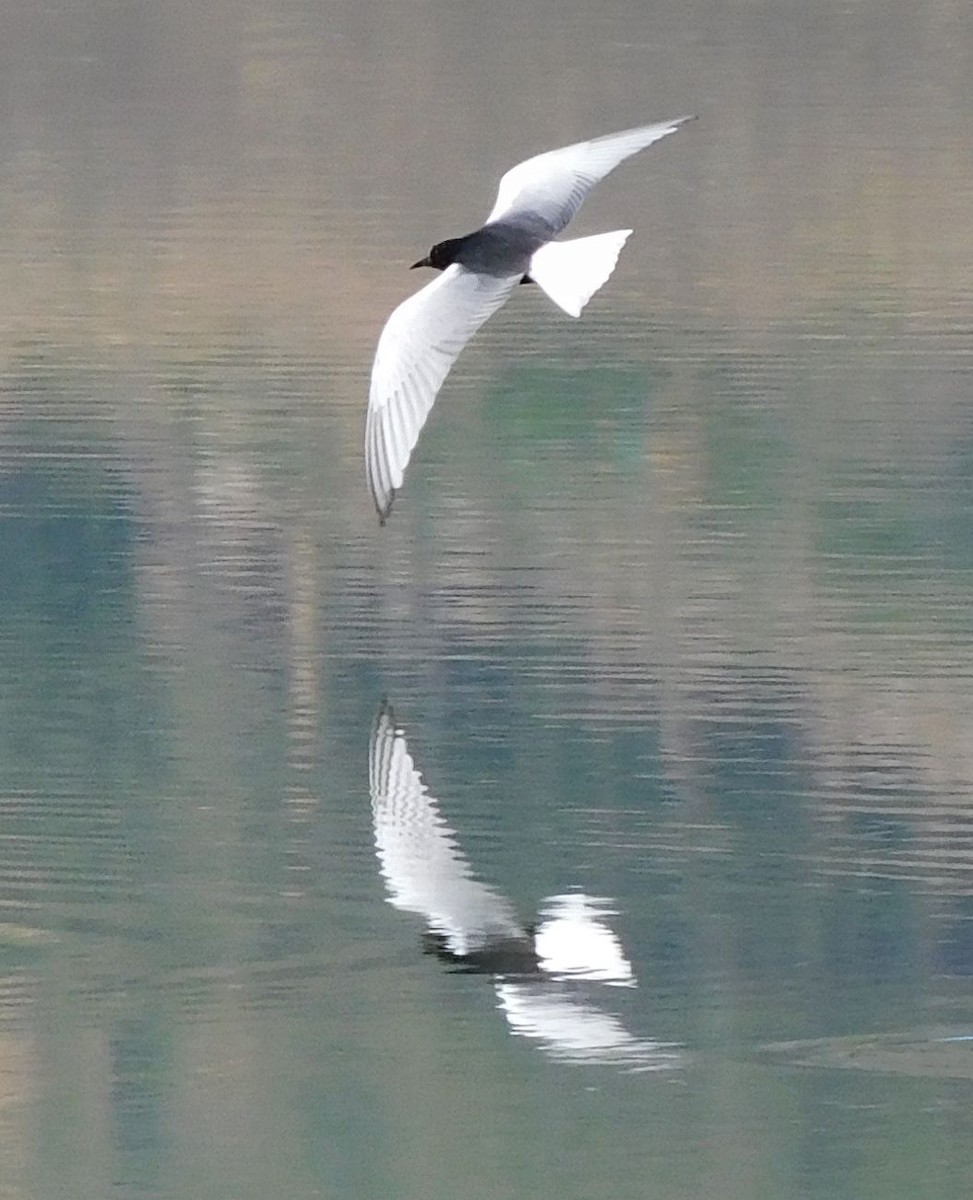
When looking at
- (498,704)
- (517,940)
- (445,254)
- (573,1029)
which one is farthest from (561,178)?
(573,1029)

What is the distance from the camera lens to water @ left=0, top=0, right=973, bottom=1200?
5199 mm

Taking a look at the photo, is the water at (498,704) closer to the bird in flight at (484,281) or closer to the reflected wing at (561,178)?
the bird in flight at (484,281)

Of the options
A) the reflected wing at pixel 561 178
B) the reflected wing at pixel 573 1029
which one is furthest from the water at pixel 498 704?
the reflected wing at pixel 561 178

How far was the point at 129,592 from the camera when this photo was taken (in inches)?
342

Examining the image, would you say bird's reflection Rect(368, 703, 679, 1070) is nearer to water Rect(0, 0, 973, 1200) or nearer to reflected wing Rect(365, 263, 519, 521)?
water Rect(0, 0, 973, 1200)

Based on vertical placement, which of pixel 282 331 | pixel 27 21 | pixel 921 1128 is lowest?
pixel 921 1128

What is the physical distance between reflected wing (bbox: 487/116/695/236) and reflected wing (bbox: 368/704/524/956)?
1.61 meters

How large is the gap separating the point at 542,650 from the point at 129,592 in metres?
1.30

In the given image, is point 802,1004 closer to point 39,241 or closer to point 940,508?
point 940,508

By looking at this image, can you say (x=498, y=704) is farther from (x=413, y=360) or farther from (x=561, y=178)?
(x=561, y=178)

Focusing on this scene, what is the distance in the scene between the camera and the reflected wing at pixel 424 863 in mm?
5953

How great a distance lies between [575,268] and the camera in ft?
24.9

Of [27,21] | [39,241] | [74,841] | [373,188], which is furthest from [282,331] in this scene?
[27,21]

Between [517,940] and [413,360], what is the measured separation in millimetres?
2007
